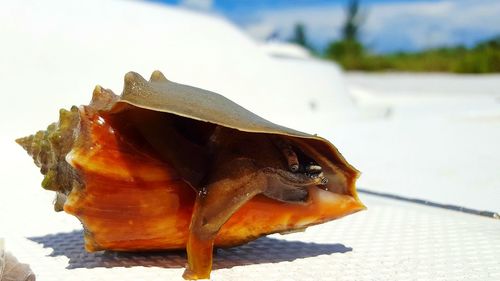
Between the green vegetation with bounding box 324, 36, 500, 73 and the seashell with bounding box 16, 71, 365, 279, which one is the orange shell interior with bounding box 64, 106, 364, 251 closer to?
the seashell with bounding box 16, 71, 365, 279

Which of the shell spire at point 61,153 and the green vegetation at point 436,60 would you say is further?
the green vegetation at point 436,60

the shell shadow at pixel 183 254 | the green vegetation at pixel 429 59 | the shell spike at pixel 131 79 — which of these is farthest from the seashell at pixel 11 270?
the green vegetation at pixel 429 59

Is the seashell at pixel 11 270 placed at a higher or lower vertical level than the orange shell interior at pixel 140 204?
lower

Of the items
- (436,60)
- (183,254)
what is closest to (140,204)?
(183,254)

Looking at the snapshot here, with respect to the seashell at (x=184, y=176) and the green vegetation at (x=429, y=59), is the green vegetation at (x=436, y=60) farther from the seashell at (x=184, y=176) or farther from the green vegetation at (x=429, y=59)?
the seashell at (x=184, y=176)

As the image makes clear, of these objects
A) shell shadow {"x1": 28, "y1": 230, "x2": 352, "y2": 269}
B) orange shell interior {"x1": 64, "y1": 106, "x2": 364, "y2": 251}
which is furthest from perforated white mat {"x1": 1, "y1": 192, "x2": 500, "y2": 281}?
orange shell interior {"x1": 64, "y1": 106, "x2": 364, "y2": 251}

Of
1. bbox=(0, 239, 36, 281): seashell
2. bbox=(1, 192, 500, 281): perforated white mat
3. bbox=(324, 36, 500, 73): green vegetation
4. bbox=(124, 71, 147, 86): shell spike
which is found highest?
bbox=(324, 36, 500, 73): green vegetation
